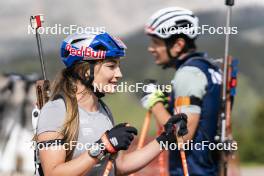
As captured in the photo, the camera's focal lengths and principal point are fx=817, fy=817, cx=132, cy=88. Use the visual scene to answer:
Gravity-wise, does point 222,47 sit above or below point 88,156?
above

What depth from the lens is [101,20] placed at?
84.4ft

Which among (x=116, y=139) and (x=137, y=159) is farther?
(x=137, y=159)

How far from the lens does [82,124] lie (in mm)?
4770

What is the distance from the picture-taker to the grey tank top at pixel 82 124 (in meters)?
4.66

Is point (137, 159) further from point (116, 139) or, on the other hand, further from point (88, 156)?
point (88, 156)

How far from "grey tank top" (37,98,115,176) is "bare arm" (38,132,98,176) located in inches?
2.1

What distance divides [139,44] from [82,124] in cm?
1986

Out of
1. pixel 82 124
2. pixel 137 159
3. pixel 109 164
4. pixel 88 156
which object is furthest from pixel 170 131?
pixel 88 156

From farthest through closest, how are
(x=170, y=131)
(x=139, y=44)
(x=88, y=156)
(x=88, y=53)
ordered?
(x=139, y=44) → (x=170, y=131) → (x=88, y=53) → (x=88, y=156)

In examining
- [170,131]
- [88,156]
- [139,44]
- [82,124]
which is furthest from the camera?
[139,44]

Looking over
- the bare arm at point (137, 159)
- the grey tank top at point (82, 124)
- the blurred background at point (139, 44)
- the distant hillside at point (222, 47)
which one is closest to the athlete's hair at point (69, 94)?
the grey tank top at point (82, 124)

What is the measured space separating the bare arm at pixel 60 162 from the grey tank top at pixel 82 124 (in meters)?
0.05

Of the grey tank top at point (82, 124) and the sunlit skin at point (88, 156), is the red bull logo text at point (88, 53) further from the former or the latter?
the grey tank top at point (82, 124)

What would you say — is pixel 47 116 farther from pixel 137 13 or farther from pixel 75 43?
pixel 137 13
